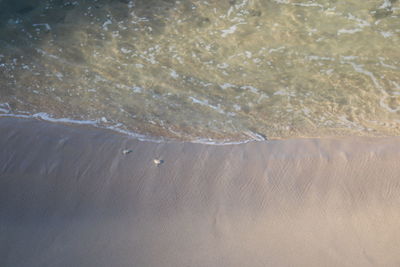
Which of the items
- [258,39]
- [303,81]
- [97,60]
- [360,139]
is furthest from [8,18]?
[360,139]

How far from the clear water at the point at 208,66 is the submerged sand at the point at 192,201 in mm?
196

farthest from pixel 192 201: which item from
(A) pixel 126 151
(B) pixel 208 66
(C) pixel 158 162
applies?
(B) pixel 208 66

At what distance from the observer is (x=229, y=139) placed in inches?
69.5

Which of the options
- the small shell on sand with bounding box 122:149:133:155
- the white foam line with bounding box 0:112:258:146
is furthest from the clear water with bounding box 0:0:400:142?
the small shell on sand with bounding box 122:149:133:155

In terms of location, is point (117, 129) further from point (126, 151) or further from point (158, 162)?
point (158, 162)

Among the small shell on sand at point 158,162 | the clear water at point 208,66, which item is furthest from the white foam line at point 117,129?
the small shell on sand at point 158,162

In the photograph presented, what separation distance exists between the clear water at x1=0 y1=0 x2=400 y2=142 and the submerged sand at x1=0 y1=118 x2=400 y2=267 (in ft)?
0.64

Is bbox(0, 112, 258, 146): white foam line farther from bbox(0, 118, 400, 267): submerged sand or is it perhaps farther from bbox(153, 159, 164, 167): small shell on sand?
bbox(153, 159, 164, 167): small shell on sand

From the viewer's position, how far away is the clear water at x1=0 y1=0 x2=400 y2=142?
1.85m

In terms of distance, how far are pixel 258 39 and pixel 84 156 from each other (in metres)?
1.36

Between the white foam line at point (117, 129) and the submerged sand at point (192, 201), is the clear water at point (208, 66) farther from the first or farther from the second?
the submerged sand at point (192, 201)

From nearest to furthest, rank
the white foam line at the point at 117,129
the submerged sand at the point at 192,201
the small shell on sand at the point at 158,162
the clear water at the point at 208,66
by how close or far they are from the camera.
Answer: the submerged sand at the point at 192,201 < the small shell on sand at the point at 158,162 < the white foam line at the point at 117,129 < the clear water at the point at 208,66

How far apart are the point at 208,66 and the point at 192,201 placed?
1014mm

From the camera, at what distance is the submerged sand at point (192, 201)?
4.10ft
